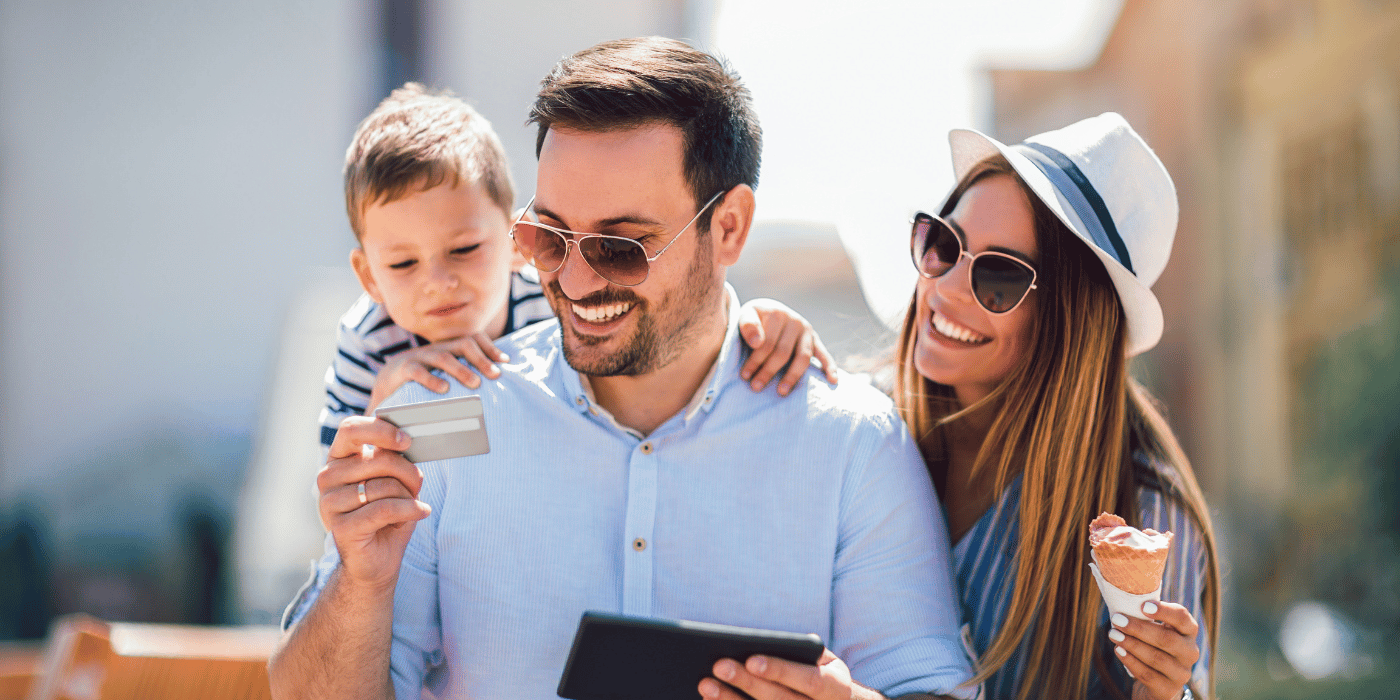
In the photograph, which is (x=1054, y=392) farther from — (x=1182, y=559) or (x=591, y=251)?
(x=591, y=251)

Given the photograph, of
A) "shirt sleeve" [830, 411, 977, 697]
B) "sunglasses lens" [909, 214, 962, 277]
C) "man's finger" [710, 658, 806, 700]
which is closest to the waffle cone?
"shirt sleeve" [830, 411, 977, 697]

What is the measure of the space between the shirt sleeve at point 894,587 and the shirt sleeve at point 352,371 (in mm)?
1405

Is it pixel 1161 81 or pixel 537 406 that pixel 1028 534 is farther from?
pixel 1161 81

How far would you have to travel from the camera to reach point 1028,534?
2.46 metres

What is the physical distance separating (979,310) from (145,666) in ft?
8.27

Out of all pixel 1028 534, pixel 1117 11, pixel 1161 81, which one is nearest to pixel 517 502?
pixel 1028 534

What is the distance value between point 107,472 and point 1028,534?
8.18m

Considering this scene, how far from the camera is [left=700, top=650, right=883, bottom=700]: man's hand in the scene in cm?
180

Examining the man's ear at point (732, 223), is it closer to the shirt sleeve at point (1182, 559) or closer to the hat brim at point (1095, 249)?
the hat brim at point (1095, 249)

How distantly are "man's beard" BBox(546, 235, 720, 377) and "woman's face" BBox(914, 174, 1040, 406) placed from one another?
2.05 ft

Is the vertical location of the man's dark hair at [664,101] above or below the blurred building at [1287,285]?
above

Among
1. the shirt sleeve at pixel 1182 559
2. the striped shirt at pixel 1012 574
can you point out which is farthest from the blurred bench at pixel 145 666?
the shirt sleeve at pixel 1182 559

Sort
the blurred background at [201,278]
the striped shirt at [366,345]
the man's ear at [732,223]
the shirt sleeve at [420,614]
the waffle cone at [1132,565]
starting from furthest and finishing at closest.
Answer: the blurred background at [201,278] → the striped shirt at [366,345] → the man's ear at [732,223] → the shirt sleeve at [420,614] → the waffle cone at [1132,565]

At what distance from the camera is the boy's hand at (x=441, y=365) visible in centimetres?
237
